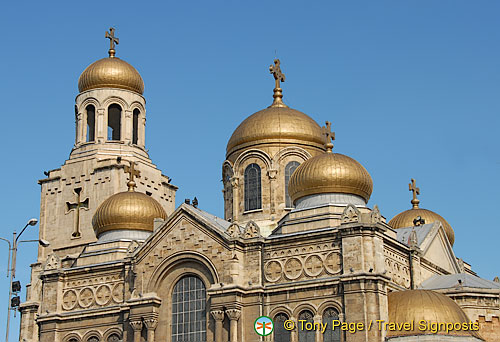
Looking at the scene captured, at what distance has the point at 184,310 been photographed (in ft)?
115

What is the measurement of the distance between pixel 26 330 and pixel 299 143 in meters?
16.1

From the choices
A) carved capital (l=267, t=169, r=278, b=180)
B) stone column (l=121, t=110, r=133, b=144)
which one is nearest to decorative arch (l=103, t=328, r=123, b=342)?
carved capital (l=267, t=169, r=278, b=180)

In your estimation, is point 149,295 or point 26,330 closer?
point 149,295

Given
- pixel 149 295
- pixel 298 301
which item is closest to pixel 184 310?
pixel 149 295

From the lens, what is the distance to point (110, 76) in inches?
1885

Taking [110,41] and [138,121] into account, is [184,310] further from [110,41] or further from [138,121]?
[110,41]

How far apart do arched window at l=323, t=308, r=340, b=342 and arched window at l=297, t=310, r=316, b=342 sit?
1.49ft

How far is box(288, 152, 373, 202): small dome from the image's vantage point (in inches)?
1399

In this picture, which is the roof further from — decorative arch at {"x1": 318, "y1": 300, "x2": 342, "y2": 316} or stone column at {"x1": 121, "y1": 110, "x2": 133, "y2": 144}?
stone column at {"x1": 121, "y1": 110, "x2": 133, "y2": 144}

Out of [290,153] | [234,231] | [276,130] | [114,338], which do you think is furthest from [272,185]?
[114,338]

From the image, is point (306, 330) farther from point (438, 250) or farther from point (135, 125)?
point (135, 125)

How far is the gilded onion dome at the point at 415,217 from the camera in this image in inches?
1782

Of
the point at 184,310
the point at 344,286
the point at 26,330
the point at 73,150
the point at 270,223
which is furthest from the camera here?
the point at 73,150

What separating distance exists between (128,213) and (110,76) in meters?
10.8
